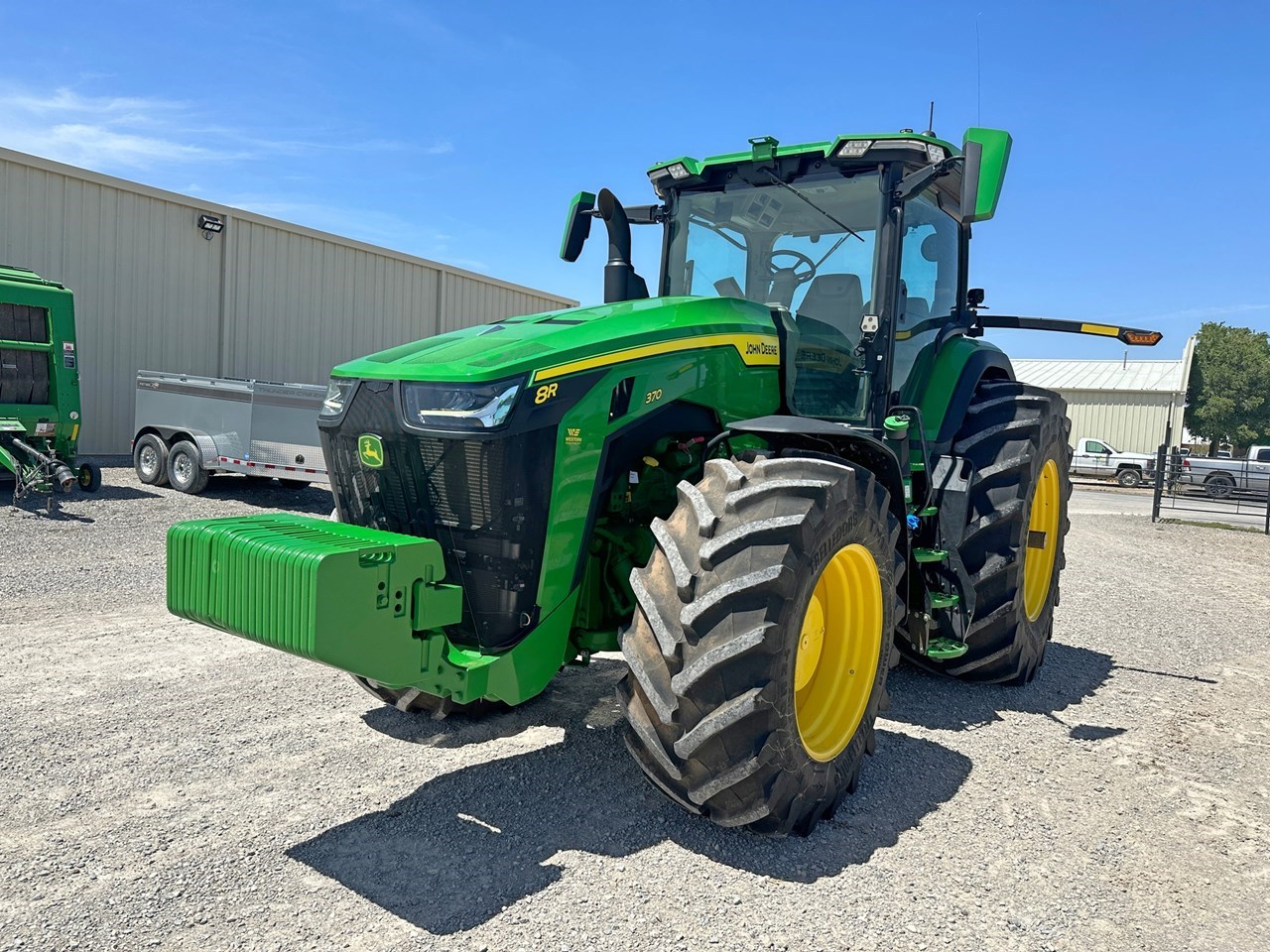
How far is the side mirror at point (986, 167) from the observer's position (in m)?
4.12

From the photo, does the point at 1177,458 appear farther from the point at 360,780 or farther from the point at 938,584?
the point at 360,780

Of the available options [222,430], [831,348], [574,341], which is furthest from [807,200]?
[222,430]

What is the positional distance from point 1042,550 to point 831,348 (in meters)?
2.32

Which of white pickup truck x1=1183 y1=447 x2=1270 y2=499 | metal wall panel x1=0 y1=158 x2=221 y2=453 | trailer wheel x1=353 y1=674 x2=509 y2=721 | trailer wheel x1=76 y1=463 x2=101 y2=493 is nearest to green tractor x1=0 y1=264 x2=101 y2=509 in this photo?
trailer wheel x1=76 y1=463 x2=101 y2=493

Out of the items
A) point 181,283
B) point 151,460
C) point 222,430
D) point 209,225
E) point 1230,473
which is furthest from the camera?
point 1230,473

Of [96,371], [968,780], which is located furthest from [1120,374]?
[968,780]

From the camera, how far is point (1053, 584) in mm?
5992

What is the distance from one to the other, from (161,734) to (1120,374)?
4561cm

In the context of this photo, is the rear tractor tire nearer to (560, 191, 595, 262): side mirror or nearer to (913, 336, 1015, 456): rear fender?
(913, 336, 1015, 456): rear fender

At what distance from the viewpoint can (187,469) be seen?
40.3 ft

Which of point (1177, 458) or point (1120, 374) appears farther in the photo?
point (1120, 374)

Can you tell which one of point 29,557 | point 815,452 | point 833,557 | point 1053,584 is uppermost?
point 815,452

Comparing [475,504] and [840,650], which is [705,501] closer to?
[475,504]

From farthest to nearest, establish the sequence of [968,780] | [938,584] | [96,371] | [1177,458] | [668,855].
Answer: [1177,458], [96,371], [938,584], [968,780], [668,855]
